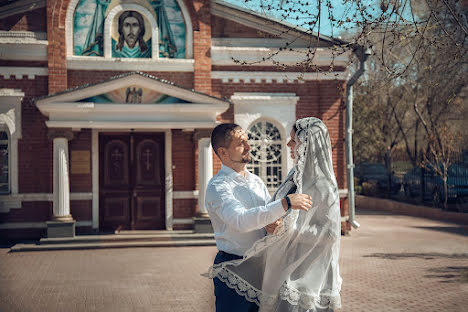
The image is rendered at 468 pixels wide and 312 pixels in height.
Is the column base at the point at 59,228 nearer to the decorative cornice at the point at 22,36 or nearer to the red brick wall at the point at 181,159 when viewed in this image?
the red brick wall at the point at 181,159

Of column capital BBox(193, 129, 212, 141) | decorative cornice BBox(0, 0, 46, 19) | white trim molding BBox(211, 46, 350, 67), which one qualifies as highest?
decorative cornice BBox(0, 0, 46, 19)

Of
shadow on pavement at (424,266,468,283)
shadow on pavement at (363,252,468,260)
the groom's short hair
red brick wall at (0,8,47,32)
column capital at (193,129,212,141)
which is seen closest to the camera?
the groom's short hair

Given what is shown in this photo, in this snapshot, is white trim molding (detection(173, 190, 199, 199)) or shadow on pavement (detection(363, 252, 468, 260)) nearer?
shadow on pavement (detection(363, 252, 468, 260))

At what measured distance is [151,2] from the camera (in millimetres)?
14320

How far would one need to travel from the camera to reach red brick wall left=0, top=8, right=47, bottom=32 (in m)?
13.7

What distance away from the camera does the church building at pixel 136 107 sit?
13.1 meters

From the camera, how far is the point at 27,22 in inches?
543

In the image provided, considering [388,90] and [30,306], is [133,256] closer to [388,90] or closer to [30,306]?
[30,306]

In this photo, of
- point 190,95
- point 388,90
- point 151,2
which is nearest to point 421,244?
point 190,95

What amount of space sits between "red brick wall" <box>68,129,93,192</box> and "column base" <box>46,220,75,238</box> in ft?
3.89

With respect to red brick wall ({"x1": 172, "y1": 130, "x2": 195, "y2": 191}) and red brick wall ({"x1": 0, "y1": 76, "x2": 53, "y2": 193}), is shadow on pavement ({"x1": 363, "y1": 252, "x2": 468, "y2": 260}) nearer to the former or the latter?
red brick wall ({"x1": 172, "y1": 130, "x2": 195, "y2": 191})

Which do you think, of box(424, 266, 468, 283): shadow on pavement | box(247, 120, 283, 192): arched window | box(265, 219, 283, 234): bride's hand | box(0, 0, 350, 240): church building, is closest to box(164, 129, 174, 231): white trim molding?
box(0, 0, 350, 240): church building

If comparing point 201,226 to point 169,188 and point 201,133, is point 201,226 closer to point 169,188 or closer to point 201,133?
point 169,188

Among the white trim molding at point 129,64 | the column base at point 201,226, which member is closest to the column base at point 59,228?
the column base at point 201,226
